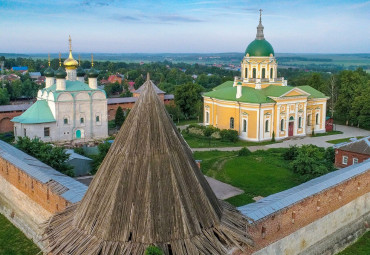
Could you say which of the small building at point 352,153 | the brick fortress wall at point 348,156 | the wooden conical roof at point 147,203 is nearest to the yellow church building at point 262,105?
the brick fortress wall at point 348,156

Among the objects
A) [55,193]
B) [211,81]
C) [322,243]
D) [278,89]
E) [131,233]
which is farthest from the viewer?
[211,81]

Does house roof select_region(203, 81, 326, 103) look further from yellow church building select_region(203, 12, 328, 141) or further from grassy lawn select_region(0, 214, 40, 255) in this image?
grassy lawn select_region(0, 214, 40, 255)

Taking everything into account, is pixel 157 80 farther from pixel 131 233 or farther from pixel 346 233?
pixel 131 233

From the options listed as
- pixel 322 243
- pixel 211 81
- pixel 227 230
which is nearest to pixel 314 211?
pixel 322 243

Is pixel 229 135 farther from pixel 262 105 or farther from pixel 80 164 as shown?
pixel 80 164

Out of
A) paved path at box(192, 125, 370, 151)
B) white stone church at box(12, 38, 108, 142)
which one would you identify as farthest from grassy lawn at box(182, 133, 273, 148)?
white stone church at box(12, 38, 108, 142)

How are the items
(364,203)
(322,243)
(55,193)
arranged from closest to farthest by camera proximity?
(55,193), (322,243), (364,203)

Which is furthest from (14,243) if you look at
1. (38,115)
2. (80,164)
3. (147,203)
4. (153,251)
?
(38,115)
